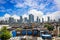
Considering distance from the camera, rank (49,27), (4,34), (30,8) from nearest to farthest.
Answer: (30,8), (4,34), (49,27)

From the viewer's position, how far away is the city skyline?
426cm

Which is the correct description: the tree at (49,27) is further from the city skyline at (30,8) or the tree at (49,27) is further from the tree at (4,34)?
the tree at (4,34)

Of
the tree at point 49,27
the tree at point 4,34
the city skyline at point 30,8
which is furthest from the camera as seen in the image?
the tree at point 49,27

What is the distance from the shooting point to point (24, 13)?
14.7ft

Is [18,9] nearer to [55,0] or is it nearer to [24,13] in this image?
→ [24,13]

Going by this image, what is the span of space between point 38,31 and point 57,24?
68cm

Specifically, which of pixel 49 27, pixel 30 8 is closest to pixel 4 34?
pixel 30 8

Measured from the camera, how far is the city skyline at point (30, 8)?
4.26 m

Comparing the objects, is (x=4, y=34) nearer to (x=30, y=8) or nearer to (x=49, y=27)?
(x=30, y=8)

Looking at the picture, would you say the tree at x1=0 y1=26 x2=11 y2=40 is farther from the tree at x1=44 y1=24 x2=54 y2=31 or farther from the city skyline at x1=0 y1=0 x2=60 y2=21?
the tree at x1=44 y1=24 x2=54 y2=31

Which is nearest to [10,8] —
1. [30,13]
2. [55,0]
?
[30,13]

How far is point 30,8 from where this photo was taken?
4.34 meters

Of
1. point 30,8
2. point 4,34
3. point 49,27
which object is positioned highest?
point 30,8

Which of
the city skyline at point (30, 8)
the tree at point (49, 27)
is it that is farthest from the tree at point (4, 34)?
the tree at point (49, 27)
